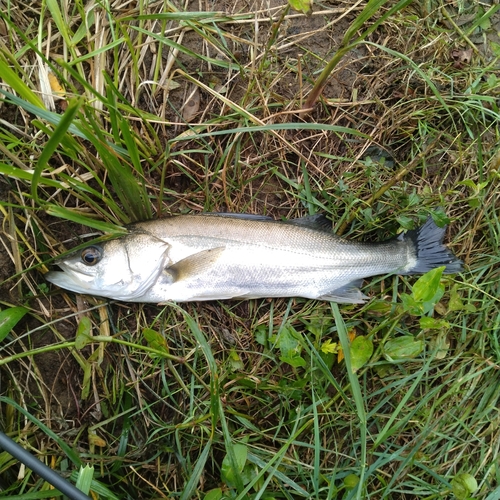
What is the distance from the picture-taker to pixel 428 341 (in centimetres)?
300

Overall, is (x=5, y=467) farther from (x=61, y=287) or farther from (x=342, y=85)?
(x=342, y=85)

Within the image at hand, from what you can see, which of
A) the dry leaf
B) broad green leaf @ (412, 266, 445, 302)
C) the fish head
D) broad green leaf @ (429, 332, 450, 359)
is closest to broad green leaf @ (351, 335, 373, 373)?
broad green leaf @ (412, 266, 445, 302)

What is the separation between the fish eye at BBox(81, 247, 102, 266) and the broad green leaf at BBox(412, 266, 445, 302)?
6.53ft

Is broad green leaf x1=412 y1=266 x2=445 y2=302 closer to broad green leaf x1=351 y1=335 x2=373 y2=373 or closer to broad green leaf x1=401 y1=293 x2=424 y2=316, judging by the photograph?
broad green leaf x1=401 y1=293 x2=424 y2=316

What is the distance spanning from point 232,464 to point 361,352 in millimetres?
1040

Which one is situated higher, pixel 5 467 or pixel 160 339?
pixel 160 339

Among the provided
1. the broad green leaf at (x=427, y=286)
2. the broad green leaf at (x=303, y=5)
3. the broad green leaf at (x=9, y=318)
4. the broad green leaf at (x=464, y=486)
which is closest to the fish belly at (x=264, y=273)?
the broad green leaf at (x=427, y=286)

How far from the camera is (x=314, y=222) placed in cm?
302

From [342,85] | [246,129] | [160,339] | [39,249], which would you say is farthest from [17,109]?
[342,85]

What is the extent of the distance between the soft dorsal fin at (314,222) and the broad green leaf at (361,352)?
0.80 m

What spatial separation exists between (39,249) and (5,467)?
4.57 ft

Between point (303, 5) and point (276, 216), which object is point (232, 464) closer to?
point (276, 216)

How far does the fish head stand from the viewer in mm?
2750

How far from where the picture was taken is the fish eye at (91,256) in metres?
2.74
